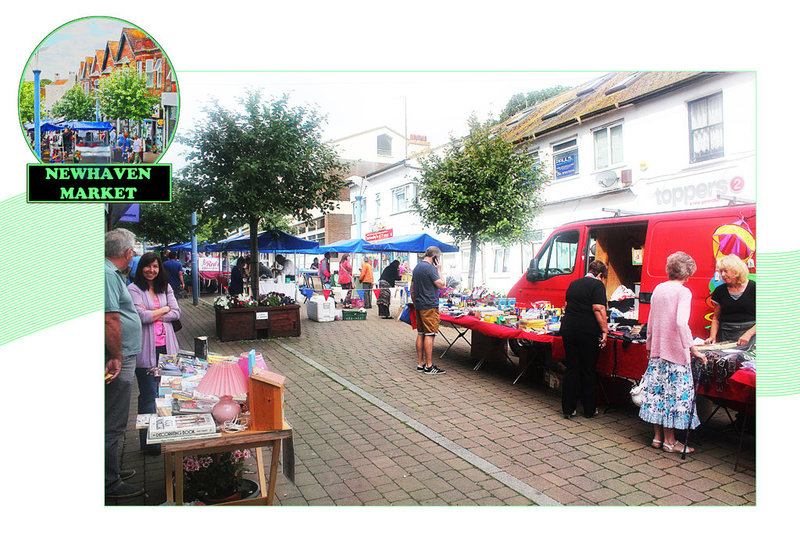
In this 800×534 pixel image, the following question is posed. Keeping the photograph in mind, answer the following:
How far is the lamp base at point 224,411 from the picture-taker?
3.32 meters

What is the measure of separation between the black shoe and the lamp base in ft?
3.27

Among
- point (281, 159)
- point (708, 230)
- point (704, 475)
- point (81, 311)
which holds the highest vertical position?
point (281, 159)

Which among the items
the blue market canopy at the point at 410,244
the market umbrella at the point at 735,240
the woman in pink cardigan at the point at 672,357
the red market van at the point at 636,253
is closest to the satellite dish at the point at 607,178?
the blue market canopy at the point at 410,244

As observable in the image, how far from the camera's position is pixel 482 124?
13.5m

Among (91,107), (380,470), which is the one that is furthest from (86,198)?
(380,470)

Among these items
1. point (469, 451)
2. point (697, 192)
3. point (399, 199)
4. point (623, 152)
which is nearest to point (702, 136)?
point (697, 192)

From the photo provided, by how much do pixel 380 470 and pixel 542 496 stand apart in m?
1.24

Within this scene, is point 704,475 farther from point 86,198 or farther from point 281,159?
point 281,159

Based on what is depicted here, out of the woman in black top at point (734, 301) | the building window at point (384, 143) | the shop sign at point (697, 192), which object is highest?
the building window at point (384, 143)

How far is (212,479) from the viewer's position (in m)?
3.53

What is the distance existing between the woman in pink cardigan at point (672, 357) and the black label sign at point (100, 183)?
397 cm

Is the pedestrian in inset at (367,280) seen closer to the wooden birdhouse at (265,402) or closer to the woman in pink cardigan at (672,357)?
the woman in pink cardigan at (672,357)

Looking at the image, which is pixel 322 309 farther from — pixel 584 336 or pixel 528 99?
pixel 528 99

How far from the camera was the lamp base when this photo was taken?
332cm
